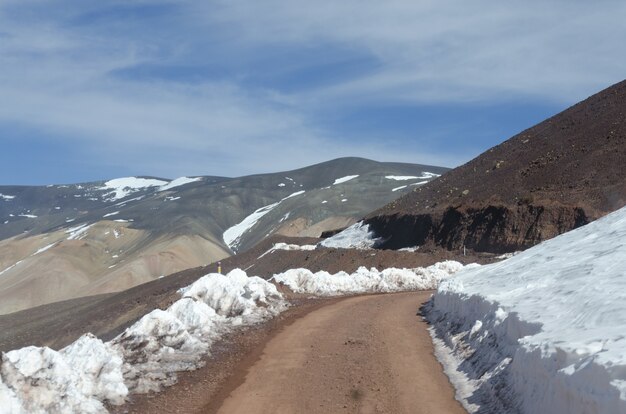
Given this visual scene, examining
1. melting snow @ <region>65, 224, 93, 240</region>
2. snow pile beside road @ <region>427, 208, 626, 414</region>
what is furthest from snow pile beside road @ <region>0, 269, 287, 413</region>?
melting snow @ <region>65, 224, 93, 240</region>

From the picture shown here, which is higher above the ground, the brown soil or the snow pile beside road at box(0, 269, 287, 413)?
the snow pile beside road at box(0, 269, 287, 413)

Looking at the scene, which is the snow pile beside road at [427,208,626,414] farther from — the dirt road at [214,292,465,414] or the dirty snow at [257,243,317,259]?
the dirty snow at [257,243,317,259]

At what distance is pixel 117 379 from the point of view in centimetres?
948

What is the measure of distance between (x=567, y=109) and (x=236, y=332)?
61.3 meters

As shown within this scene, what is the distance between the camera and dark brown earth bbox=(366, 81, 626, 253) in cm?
4356

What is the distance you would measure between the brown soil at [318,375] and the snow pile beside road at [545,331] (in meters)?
0.64

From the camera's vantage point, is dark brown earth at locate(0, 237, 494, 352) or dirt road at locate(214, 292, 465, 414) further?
dark brown earth at locate(0, 237, 494, 352)

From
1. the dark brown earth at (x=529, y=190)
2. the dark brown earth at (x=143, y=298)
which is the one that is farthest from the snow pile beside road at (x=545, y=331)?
the dark brown earth at (x=529, y=190)

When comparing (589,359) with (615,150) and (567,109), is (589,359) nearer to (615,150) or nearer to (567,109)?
(615,150)

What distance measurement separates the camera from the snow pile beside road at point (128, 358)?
7.89 m

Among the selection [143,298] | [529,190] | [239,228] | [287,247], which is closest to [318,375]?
[143,298]

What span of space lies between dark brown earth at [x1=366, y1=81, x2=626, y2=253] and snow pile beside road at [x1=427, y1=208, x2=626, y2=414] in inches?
1064

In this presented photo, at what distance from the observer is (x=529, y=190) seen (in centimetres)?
5106

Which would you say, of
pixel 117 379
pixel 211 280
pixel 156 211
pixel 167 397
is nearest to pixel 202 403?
pixel 167 397
